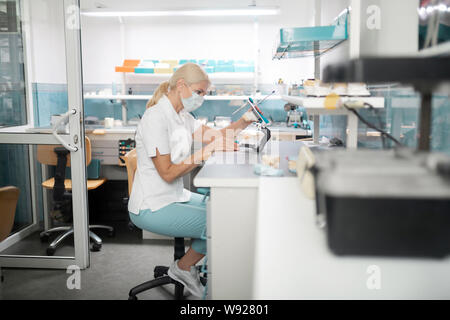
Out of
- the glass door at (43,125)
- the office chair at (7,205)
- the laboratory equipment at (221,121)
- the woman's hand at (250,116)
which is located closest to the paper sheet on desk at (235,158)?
the woman's hand at (250,116)

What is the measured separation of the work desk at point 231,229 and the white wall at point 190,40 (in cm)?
296

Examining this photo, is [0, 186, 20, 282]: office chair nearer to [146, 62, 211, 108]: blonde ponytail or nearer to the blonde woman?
the blonde woman

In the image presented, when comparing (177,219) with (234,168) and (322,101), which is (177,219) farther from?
(322,101)

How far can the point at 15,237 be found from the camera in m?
3.33

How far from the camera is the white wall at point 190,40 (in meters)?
4.64

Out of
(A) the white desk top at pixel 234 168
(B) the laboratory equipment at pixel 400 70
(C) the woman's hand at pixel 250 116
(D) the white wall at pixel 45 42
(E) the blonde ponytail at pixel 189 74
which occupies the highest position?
(D) the white wall at pixel 45 42

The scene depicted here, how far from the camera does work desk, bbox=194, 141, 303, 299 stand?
6.00 ft

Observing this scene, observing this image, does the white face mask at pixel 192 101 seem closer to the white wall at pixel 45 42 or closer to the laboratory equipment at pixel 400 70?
the white wall at pixel 45 42

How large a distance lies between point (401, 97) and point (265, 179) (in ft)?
2.10

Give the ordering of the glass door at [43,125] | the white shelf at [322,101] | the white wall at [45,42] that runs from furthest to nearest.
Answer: the white wall at [45,42], the glass door at [43,125], the white shelf at [322,101]

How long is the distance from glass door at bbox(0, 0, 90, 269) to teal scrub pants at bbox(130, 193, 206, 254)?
805 millimetres

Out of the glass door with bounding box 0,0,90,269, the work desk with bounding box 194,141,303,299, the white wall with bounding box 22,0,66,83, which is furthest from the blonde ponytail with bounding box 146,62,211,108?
the white wall with bounding box 22,0,66,83

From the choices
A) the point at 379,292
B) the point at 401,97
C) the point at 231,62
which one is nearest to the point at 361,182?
the point at 379,292

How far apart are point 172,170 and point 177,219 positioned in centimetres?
25
